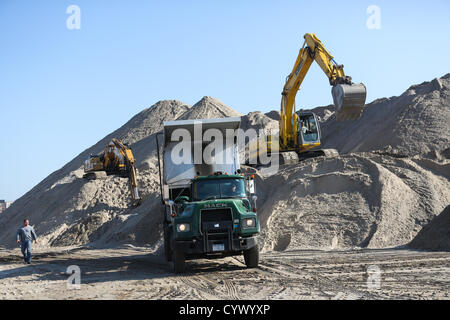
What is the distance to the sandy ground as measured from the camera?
333 inches

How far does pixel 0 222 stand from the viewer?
130ft

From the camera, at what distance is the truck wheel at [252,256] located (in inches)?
460

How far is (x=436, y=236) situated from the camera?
1404 centimetres

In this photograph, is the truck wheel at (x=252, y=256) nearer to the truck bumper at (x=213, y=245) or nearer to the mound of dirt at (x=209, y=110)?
the truck bumper at (x=213, y=245)

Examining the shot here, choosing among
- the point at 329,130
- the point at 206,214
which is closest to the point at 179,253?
the point at 206,214

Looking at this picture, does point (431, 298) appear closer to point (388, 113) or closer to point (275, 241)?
point (275, 241)

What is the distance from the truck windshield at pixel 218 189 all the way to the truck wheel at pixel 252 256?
132 cm

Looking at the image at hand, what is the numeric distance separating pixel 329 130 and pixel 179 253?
38.4 m

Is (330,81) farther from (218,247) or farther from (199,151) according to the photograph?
(218,247)

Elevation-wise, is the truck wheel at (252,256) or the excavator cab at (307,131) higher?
the excavator cab at (307,131)

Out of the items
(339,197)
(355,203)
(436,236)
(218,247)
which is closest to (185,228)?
(218,247)

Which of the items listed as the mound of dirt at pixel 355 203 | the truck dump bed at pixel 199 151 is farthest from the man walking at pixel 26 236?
the mound of dirt at pixel 355 203

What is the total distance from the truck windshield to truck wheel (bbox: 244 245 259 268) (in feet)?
4.34

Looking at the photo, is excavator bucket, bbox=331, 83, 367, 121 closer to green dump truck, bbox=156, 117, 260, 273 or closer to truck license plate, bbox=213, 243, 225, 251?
green dump truck, bbox=156, 117, 260, 273
